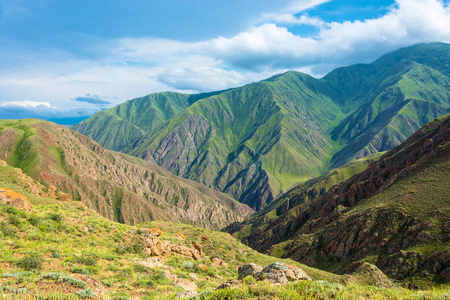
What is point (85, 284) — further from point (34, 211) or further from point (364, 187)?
point (364, 187)

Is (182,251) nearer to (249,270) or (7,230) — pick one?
(249,270)

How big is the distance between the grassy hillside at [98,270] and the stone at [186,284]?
0.44 ft

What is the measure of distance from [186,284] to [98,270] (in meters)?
5.46

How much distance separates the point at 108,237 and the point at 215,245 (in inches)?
725

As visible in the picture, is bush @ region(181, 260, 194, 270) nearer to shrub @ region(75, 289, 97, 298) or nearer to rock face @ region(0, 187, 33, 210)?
shrub @ region(75, 289, 97, 298)

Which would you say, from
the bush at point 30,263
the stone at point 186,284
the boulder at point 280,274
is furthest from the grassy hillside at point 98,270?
the boulder at point 280,274

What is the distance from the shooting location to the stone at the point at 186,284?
15250mm

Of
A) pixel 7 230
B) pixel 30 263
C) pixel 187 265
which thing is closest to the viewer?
pixel 30 263

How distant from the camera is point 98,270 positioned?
48.1 feet

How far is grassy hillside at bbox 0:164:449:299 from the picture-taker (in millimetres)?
8711

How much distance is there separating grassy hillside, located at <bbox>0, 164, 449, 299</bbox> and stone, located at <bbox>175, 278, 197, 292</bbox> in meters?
0.13

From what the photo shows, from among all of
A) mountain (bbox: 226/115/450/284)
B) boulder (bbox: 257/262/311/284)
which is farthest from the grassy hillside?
mountain (bbox: 226/115/450/284)

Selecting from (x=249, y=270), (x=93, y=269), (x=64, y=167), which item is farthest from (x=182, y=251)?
(x=64, y=167)

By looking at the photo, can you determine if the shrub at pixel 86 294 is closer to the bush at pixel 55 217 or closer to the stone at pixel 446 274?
the bush at pixel 55 217
